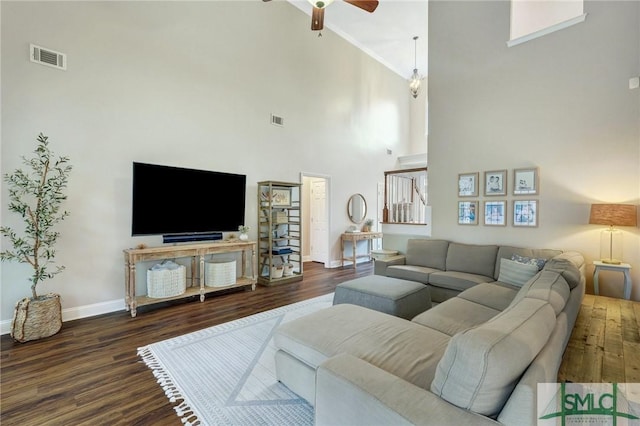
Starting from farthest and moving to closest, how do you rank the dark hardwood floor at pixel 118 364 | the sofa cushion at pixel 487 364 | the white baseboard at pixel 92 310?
the white baseboard at pixel 92 310, the dark hardwood floor at pixel 118 364, the sofa cushion at pixel 487 364

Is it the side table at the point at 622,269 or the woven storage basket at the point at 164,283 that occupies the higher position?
the side table at the point at 622,269

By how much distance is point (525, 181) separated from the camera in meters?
3.91

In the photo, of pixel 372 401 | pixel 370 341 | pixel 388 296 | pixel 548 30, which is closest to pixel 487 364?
pixel 372 401

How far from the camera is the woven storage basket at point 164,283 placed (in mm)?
3608

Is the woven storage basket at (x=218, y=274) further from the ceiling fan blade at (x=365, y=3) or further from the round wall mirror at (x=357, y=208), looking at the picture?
the ceiling fan blade at (x=365, y=3)

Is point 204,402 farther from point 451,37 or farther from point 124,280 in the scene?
point 451,37

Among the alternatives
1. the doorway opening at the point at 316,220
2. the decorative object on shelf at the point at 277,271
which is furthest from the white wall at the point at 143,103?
the decorative object on shelf at the point at 277,271

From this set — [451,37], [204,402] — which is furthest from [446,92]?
[204,402]

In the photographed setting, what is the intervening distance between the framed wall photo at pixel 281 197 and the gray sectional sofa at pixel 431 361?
127 inches

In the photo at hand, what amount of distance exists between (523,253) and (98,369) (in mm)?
4639

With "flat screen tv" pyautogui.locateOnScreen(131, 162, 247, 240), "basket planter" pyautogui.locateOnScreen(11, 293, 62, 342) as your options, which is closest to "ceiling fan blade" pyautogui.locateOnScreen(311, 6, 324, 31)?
"flat screen tv" pyautogui.locateOnScreen(131, 162, 247, 240)

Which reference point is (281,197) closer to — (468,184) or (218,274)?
(218,274)

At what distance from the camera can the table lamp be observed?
302 cm

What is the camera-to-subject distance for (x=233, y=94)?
4.75 meters
